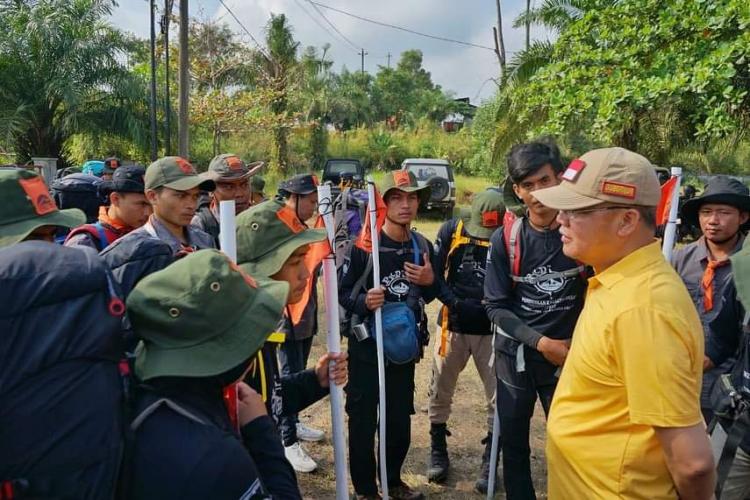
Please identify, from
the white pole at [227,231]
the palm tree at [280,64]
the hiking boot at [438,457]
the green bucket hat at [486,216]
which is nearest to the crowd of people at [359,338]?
the white pole at [227,231]

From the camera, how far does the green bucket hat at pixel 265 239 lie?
2.13m

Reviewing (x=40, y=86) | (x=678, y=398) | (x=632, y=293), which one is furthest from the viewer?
(x=40, y=86)

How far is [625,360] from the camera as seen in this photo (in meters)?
1.58

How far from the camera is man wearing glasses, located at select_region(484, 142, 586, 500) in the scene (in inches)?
108

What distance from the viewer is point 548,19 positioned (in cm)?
1323

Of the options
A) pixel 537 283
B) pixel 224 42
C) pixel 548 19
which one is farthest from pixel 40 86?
pixel 537 283

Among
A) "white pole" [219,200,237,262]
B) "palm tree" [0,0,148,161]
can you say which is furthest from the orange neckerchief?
"palm tree" [0,0,148,161]

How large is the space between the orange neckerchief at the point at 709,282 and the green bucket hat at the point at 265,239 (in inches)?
89.8

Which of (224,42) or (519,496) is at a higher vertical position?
(224,42)

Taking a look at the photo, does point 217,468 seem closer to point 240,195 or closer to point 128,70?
point 240,195

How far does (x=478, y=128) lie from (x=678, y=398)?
25630 mm

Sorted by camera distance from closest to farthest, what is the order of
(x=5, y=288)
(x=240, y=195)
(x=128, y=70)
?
(x=5, y=288), (x=240, y=195), (x=128, y=70)

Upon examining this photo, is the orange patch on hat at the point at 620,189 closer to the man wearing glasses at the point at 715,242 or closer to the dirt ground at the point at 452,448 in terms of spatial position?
the man wearing glasses at the point at 715,242

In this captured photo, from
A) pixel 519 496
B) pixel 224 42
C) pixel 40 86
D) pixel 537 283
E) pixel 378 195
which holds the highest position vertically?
pixel 224 42
